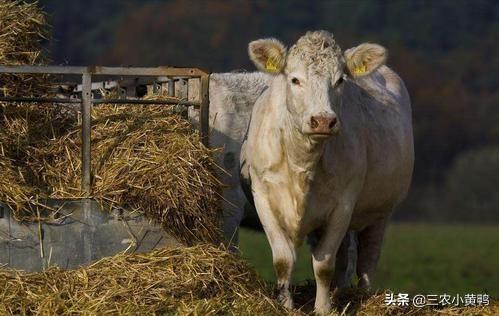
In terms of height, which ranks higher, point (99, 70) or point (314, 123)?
point (99, 70)

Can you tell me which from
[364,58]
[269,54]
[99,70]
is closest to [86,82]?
[99,70]

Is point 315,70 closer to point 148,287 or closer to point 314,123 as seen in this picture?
point 314,123

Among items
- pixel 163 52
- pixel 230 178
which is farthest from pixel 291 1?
pixel 230 178

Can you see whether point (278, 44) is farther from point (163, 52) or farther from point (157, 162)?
point (163, 52)

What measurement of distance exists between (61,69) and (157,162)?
0.86 metres

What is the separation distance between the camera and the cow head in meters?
7.74

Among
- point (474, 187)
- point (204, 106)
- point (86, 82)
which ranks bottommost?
point (474, 187)

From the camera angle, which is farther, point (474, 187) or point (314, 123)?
point (474, 187)

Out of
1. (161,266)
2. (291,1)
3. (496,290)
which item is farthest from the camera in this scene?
(291,1)

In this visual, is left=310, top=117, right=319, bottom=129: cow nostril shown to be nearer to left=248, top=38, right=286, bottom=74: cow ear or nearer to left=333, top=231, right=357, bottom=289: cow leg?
left=248, top=38, right=286, bottom=74: cow ear

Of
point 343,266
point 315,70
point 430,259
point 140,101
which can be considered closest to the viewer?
point 315,70

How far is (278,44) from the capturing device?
8336 millimetres

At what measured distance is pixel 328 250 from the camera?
A: 855 centimetres

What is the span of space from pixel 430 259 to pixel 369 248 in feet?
77.6
